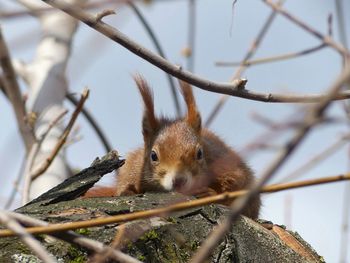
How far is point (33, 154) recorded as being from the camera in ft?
12.1

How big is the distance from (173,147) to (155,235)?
1.81 m

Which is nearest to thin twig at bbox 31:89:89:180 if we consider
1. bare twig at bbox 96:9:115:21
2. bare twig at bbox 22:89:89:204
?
bare twig at bbox 22:89:89:204

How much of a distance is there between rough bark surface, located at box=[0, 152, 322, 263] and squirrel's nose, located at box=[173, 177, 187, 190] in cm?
101

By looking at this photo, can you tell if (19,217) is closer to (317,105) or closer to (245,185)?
(317,105)

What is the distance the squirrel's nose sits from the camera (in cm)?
354

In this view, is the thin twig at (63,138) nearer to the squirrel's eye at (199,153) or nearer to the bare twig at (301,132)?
the squirrel's eye at (199,153)

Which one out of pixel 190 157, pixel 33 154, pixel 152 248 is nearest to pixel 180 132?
pixel 190 157

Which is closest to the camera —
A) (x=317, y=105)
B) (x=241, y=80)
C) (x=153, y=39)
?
(x=317, y=105)

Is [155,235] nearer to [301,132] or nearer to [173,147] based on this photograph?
[301,132]

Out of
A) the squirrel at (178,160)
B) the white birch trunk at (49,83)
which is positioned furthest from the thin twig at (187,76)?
the white birch trunk at (49,83)

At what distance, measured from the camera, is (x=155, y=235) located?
214cm

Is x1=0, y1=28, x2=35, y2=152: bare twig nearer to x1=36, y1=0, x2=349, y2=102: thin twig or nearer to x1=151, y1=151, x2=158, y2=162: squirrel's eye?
x1=151, y1=151, x2=158, y2=162: squirrel's eye

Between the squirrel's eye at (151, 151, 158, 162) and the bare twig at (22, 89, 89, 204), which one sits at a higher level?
the squirrel's eye at (151, 151, 158, 162)

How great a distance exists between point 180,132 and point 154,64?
78.5 inches
